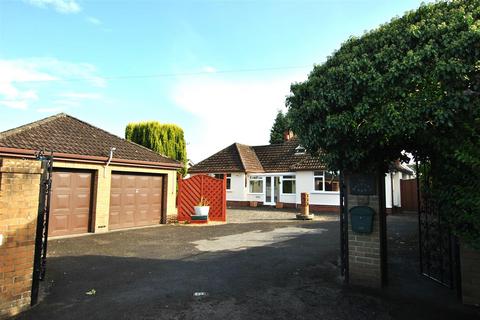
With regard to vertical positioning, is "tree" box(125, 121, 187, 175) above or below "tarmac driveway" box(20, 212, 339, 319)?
above

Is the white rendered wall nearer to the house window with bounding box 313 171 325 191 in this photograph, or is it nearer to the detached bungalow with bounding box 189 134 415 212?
the detached bungalow with bounding box 189 134 415 212

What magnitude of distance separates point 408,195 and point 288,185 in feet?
27.5

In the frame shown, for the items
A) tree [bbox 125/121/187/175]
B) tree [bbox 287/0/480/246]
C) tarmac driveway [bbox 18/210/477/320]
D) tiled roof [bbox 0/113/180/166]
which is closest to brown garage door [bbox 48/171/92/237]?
tiled roof [bbox 0/113/180/166]

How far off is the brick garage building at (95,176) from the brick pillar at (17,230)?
616 cm

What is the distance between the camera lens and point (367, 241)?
17.5 feet

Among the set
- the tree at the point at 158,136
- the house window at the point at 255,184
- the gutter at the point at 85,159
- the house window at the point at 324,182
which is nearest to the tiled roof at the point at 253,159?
the house window at the point at 255,184

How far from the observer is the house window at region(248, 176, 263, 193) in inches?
1006

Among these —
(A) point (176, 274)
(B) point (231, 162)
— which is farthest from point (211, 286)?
(B) point (231, 162)

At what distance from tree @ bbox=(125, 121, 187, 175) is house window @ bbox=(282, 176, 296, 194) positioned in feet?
26.1

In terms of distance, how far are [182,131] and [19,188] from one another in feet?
70.0

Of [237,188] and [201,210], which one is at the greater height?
[237,188]

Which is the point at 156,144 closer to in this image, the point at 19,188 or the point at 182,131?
the point at 182,131

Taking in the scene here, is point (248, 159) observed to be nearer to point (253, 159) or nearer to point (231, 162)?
point (253, 159)

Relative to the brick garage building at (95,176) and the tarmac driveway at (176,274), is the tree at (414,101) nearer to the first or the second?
the tarmac driveway at (176,274)
